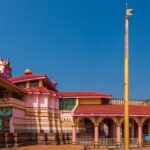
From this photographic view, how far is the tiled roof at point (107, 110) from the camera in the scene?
39.6 metres

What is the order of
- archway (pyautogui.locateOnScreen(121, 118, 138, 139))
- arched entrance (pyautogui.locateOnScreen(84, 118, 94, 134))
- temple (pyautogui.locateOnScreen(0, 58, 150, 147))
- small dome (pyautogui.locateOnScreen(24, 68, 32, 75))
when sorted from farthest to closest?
small dome (pyautogui.locateOnScreen(24, 68, 32, 75)) → arched entrance (pyautogui.locateOnScreen(84, 118, 94, 134)) → archway (pyautogui.locateOnScreen(121, 118, 138, 139)) → temple (pyautogui.locateOnScreen(0, 58, 150, 147))

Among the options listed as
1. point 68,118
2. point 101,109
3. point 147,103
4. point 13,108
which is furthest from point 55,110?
point 147,103

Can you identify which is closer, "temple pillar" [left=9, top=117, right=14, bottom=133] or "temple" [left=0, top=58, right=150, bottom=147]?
"temple pillar" [left=9, top=117, right=14, bottom=133]

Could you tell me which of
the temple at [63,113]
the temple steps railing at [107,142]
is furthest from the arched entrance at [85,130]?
the temple steps railing at [107,142]

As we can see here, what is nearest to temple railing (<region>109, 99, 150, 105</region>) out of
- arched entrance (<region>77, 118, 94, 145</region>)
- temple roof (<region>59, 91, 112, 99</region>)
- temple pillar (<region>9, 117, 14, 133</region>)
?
temple roof (<region>59, 91, 112, 99</region>)

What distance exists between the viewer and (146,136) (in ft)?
136

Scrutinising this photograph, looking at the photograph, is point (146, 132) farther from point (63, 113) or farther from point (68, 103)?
point (63, 113)

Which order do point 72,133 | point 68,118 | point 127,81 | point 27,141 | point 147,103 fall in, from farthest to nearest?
point 147,103
point 68,118
point 72,133
point 27,141
point 127,81

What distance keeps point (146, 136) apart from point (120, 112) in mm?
4698

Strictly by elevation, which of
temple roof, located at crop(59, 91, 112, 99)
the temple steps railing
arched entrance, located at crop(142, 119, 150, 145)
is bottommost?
the temple steps railing

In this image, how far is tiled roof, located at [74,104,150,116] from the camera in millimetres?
39594

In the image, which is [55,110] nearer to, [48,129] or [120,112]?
[48,129]

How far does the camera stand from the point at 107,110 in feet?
134

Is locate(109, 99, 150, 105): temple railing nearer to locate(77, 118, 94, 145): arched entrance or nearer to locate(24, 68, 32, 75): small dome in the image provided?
locate(77, 118, 94, 145): arched entrance
